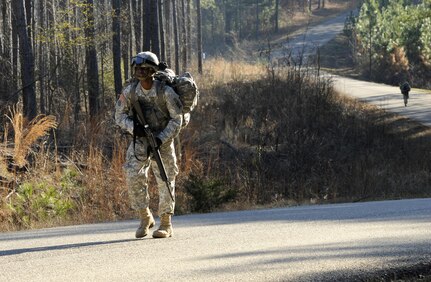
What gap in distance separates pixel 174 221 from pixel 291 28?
91.4 m

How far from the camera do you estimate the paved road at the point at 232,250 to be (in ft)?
20.1

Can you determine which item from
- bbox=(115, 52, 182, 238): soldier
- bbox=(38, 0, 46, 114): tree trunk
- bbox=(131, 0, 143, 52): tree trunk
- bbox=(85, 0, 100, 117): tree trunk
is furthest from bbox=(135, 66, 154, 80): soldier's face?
bbox=(131, 0, 143, 52): tree trunk

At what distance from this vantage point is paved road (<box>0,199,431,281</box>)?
6121 mm

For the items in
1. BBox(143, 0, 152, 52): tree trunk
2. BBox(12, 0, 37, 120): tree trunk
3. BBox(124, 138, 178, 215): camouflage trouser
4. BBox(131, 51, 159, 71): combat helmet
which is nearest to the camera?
BBox(131, 51, 159, 71): combat helmet

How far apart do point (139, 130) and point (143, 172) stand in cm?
44

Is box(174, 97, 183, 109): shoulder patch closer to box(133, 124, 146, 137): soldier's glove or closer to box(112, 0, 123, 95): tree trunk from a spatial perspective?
box(133, 124, 146, 137): soldier's glove

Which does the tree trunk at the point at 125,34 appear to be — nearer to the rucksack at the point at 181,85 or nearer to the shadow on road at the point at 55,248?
the rucksack at the point at 181,85

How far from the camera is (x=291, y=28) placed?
9975 centimetres

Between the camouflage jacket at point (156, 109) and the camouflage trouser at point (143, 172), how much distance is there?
20 cm

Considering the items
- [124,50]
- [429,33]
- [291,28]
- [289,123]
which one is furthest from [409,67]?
[291,28]

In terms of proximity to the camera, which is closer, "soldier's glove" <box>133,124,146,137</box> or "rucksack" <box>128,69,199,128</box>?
"soldier's glove" <box>133,124,146,137</box>

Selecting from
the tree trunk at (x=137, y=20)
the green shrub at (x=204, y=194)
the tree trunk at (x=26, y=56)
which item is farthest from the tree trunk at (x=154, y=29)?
the green shrub at (x=204, y=194)

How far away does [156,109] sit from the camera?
7.81 meters

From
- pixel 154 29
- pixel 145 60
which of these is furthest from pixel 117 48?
pixel 145 60
